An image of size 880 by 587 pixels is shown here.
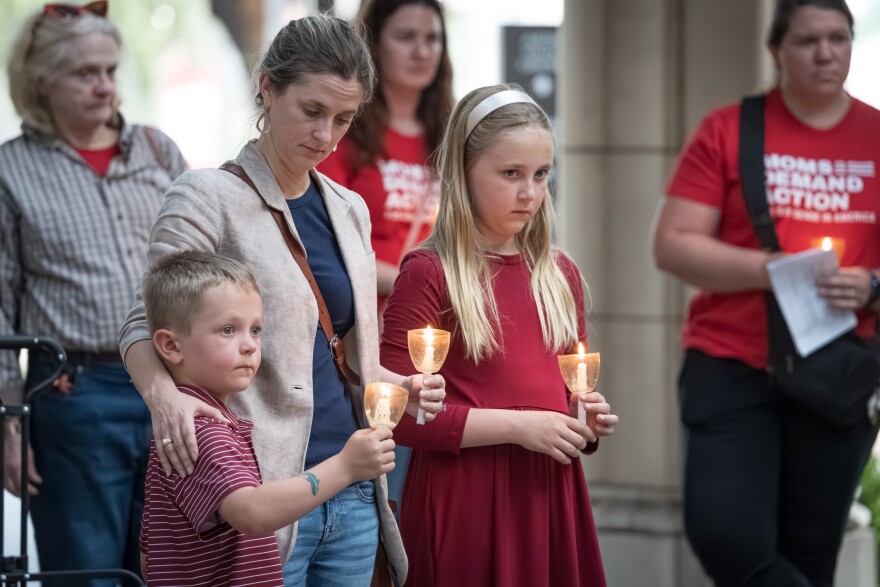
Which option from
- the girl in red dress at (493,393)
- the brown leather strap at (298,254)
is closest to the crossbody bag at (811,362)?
the girl in red dress at (493,393)

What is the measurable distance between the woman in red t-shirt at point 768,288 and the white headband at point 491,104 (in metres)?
1.13

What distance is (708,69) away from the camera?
5.47 meters

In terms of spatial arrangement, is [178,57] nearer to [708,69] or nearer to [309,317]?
[708,69]

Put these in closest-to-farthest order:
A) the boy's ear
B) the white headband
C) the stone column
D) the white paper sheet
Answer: the boy's ear < the white headband < the white paper sheet < the stone column

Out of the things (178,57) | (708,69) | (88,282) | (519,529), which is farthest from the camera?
(178,57)

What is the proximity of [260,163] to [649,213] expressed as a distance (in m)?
3.07

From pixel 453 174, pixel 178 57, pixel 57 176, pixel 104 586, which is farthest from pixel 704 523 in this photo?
pixel 178 57

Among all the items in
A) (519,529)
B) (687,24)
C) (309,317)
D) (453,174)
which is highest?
(687,24)

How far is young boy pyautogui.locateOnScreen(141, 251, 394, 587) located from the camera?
2.38 m

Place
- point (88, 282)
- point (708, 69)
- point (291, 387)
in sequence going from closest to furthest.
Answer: point (291, 387) → point (88, 282) → point (708, 69)

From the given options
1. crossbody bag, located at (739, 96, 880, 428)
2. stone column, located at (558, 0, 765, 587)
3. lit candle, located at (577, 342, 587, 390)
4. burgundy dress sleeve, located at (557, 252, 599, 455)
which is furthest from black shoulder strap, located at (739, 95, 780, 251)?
lit candle, located at (577, 342, 587, 390)

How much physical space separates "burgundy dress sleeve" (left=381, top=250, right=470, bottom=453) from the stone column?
99.7 inches

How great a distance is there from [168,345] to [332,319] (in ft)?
1.38

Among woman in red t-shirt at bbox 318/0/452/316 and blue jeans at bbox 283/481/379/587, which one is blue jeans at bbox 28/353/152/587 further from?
blue jeans at bbox 283/481/379/587
